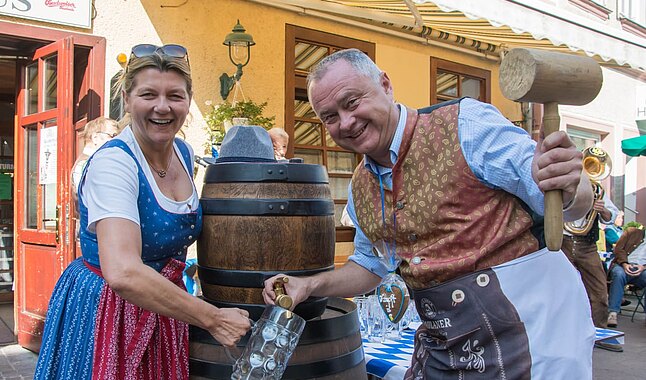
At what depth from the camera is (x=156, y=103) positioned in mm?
1694

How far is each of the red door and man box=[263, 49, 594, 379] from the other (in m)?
3.63

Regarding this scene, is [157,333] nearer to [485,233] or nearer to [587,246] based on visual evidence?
[485,233]

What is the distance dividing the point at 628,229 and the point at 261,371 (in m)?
6.93

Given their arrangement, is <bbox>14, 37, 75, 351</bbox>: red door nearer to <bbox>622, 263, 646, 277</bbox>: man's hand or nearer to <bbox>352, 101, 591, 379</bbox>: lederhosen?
<bbox>352, 101, 591, 379</bbox>: lederhosen

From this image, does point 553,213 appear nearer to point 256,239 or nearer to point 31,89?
point 256,239

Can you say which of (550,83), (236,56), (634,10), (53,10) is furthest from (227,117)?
(634,10)

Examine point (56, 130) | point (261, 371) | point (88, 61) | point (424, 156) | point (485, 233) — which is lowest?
point (261, 371)

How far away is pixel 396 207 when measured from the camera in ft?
5.25

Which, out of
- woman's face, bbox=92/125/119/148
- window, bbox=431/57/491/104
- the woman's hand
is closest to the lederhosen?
the woman's hand

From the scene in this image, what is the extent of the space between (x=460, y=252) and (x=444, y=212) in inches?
4.3

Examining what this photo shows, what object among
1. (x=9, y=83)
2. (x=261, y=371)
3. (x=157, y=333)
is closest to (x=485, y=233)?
(x=261, y=371)

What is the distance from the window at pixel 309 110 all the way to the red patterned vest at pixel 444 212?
437 cm

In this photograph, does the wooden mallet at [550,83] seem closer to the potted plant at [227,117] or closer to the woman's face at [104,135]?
the woman's face at [104,135]

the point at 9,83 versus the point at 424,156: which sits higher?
the point at 9,83
